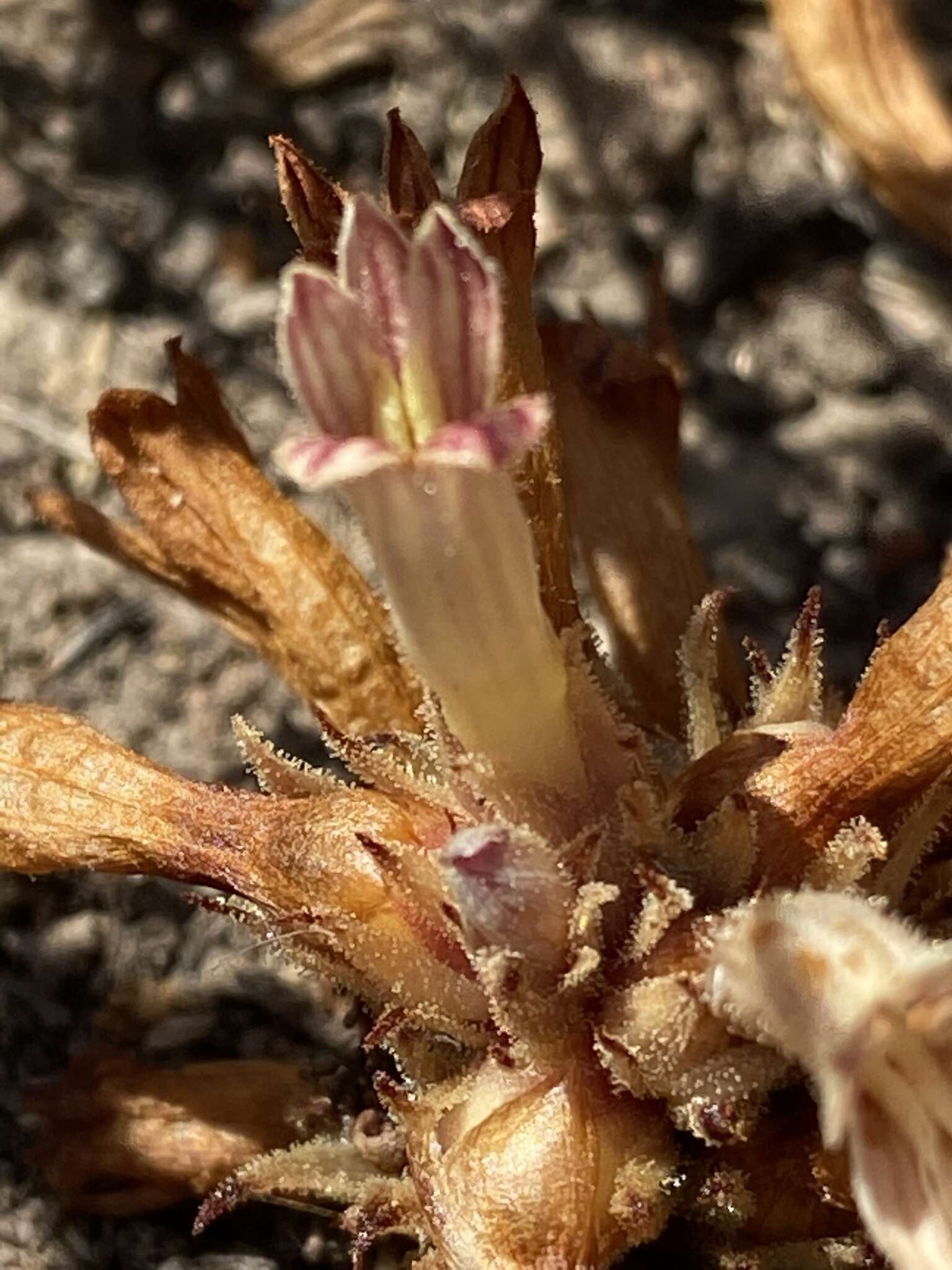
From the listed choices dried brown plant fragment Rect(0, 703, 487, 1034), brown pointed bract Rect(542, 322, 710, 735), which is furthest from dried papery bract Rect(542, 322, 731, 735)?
dried brown plant fragment Rect(0, 703, 487, 1034)

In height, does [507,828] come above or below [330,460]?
below

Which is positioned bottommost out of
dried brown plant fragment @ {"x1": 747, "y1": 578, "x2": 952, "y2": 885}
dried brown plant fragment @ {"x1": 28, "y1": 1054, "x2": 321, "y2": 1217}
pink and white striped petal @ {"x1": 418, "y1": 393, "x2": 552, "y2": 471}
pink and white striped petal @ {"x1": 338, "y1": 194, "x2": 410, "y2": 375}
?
dried brown plant fragment @ {"x1": 747, "y1": 578, "x2": 952, "y2": 885}

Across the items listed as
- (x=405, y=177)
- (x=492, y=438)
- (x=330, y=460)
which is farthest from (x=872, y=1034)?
(x=405, y=177)

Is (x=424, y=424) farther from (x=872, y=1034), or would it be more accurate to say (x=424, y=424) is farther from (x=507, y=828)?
(x=872, y=1034)

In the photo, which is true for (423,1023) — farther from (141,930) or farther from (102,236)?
(102,236)

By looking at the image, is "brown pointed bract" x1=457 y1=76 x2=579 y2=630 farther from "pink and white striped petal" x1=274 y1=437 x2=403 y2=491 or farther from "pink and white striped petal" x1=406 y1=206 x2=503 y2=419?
"pink and white striped petal" x1=274 y1=437 x2=403 y2=491

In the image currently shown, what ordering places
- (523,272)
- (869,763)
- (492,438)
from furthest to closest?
(523,272), (869,763), (492,438)

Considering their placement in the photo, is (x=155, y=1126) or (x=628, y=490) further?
(x=628, y=490)
